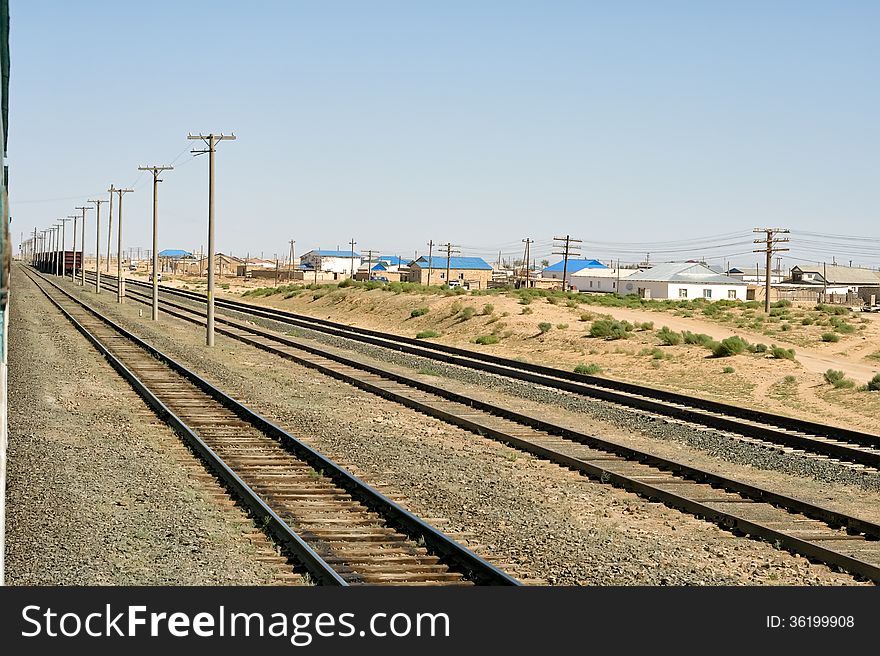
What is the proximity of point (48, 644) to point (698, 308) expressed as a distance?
76.6m

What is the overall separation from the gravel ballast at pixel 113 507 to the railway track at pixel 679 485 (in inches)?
210

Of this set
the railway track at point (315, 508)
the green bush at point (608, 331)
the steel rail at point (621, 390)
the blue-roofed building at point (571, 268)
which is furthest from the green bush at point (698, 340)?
the blue-roofed building at point (571, 268)

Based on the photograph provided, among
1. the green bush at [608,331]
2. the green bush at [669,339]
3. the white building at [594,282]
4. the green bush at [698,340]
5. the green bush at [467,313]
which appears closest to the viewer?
the green bush at [698,340]

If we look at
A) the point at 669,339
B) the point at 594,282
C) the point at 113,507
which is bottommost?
the point at 113,507

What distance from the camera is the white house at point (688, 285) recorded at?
11519 centimetres

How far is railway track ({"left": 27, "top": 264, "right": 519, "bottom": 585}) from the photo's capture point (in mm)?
10828

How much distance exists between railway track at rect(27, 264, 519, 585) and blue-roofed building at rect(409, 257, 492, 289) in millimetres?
137804

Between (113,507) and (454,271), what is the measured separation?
15479 cm

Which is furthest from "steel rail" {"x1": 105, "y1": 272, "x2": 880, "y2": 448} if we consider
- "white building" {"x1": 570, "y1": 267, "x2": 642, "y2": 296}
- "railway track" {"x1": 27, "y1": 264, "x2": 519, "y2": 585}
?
"white building" {"x1": 570, "y1": 267, "x2": 642, "y2": 296}

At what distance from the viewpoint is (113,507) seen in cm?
1383

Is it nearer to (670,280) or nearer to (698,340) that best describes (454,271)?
(670,280)

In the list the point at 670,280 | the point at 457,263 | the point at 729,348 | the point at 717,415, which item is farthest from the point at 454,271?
the point at 717,415

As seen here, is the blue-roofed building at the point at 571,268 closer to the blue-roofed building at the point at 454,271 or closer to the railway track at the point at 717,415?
the blue-roofed building at the point at 454,271

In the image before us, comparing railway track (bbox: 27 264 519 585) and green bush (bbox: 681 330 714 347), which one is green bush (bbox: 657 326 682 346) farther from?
railway track (bbox: 27 264 519 585)
